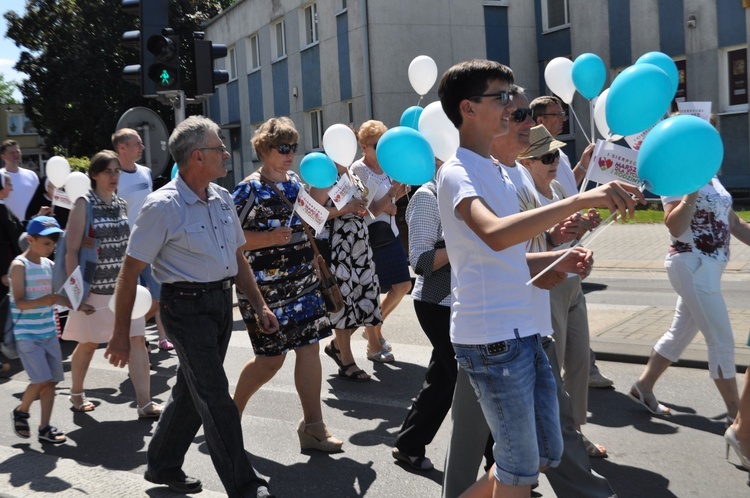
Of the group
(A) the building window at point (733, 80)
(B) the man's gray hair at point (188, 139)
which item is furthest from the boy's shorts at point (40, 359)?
(A) the building window at point (733, 80)

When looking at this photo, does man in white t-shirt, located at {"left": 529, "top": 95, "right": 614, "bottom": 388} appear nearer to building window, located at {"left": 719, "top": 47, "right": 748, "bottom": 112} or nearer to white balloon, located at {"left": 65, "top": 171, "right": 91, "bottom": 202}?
white balloon, located at {"left": 65, "top": 171, "right": 91, "bottom": 202}

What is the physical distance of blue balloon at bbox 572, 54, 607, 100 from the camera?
592 centimetres

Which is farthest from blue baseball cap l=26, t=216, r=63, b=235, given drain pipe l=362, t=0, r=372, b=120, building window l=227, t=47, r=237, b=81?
building window l=227, t=47, r=237, b=81

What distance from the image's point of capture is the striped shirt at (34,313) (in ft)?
18.6

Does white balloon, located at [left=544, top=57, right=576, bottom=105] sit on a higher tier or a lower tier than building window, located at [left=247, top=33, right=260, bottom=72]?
lower

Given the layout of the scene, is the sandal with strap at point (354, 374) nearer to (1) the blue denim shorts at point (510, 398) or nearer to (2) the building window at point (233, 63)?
(1) the blue denim shorts at point (510, 398)

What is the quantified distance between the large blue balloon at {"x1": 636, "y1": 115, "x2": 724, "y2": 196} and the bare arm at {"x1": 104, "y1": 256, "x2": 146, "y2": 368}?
8.02 ft

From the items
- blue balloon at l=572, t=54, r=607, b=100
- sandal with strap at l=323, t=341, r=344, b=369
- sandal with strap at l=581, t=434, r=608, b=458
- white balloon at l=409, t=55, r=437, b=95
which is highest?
white balloon at l=409, t=55, r=437, b=95

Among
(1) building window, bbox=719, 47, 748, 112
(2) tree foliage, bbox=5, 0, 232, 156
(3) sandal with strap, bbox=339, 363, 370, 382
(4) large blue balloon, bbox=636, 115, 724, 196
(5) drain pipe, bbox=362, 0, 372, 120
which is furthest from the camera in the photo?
(2) tree foliage, bbox=5, 0, 232, 156

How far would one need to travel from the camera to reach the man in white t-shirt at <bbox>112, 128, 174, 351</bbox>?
302 inches

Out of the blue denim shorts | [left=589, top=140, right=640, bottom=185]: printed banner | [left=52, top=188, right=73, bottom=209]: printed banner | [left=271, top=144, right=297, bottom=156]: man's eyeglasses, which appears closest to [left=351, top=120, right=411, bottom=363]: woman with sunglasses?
[left=271, top=144, right=297, bottom=156]: man's eyeglasses

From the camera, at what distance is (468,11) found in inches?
936

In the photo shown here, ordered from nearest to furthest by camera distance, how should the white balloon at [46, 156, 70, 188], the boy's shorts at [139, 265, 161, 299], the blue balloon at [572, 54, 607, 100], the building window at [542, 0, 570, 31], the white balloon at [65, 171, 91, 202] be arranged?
the blue balloon at [572, 54, 607, 100]
the white balloon at [65, 171, 91, 202]
the boy's shorts at [139, 265, 161, 299]
the white balloon at [46, 156, 70, 188]
the building window at [542, 0, 570, 31]

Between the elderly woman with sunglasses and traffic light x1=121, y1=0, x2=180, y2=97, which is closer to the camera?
the elderly woman with sunglasses
